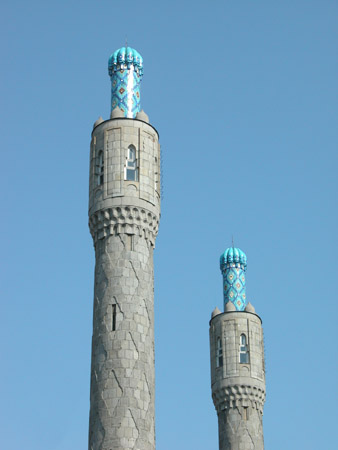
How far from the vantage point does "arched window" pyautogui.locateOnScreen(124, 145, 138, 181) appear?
30609 millimetres

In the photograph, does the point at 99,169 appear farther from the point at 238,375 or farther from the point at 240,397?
the point at 240,397

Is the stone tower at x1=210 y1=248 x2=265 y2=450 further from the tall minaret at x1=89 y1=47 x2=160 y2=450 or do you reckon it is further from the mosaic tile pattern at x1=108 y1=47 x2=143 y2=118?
the mosaic tile pattern at x1=108 y1=47 x2=143 y2=118

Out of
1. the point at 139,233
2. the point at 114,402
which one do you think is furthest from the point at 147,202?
the point at 114,402

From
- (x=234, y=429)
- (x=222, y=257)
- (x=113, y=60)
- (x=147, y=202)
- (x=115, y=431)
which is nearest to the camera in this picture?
(x=115, y=431)

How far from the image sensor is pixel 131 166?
3083 cm

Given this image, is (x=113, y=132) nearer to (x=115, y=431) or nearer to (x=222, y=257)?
(x=115, y=431)

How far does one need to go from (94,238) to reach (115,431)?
725 cm

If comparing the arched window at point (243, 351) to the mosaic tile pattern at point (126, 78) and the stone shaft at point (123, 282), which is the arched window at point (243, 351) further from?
the mosaic tile pattern at point (126, 78)

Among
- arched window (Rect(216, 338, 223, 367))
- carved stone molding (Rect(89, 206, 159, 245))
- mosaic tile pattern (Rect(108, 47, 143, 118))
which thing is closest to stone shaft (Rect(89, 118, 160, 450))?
carved stone molding (Rect(89, 206, 159, 245))

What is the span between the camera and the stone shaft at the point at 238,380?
41156 mm

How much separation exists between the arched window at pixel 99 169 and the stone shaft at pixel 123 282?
0.04m

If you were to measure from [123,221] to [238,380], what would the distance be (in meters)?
14.5

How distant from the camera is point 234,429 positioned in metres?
41.2

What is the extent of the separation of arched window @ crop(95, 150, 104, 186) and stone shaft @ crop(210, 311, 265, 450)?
47.3ft
